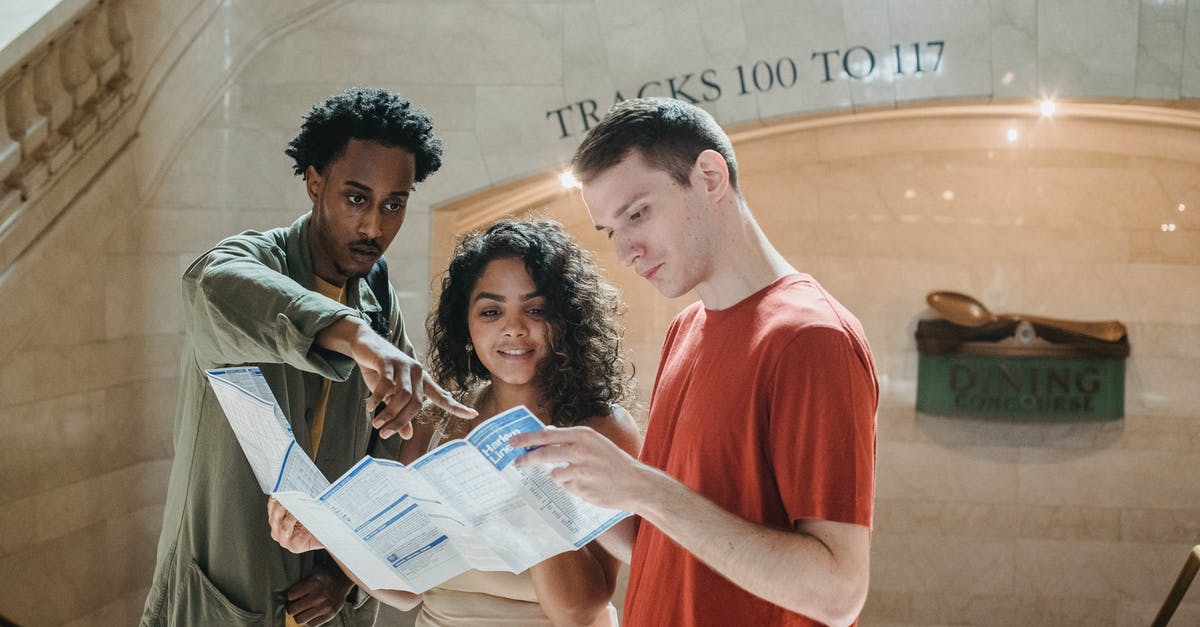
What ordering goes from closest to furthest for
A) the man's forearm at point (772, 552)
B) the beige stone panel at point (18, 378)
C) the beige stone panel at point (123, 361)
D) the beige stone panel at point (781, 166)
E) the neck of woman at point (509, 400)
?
the man's forearm at point (772, 552) < the neck of woman at point (509, 400) < the beige stone panel at point (18, 378) < the beige stone panel at point (123, 361) < the beige stone panel at point (781, 166)

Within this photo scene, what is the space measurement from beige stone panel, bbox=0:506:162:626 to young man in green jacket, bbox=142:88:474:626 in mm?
2042

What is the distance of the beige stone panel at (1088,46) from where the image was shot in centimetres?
462

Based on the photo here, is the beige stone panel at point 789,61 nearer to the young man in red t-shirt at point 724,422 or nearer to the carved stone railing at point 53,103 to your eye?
the carved stone railing at point 53,103

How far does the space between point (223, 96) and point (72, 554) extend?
6.57ft

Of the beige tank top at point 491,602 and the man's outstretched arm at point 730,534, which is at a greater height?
the man's outstretched arm at point 730,534

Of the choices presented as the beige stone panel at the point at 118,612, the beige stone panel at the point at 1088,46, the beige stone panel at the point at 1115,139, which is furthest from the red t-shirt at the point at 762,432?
the beige stone panel at the point at 1115,139

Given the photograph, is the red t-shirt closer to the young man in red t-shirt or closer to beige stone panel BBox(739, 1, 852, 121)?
the young man in red t-shirt

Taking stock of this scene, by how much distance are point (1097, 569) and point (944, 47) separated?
2880 millimetres

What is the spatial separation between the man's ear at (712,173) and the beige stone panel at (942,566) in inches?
171

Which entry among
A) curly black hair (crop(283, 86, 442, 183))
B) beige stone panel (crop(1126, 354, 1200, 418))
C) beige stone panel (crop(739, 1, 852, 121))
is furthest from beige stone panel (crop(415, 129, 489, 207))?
beige stone panel (crop(1126, 354, 1200, 418))

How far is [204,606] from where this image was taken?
2238mm

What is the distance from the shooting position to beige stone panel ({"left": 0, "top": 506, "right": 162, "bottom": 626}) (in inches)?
157

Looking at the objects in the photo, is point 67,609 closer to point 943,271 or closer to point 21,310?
point 21,310

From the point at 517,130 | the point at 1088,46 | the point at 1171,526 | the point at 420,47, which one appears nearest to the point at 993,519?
the point at 1171,526
